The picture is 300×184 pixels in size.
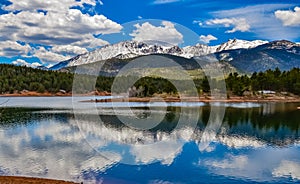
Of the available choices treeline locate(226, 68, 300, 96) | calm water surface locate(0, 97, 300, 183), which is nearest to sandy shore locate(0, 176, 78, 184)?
calm water surface locate(0, 97, 300, 183)

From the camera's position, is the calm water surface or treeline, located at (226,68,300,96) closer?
the calm water surface

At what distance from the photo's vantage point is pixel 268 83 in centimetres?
15762

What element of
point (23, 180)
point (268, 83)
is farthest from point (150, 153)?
point (268, 83)

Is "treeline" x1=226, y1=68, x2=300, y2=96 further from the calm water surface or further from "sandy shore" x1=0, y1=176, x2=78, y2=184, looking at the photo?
"sandy shore" x1=0, y1=176, x2=78, y2=184

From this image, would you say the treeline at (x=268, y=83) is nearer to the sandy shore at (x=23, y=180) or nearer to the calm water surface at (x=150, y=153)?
the calm water surface at (x=150, y=153)

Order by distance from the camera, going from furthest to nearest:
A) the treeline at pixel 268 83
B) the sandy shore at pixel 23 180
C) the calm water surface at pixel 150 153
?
the treeline at pixel 268 83 → the calm water surface at pixel 150 153 → the sandy shore at pixel 23 180

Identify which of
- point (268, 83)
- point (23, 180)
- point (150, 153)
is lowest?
point (150, 153)

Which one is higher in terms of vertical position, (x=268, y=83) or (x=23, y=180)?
(x=268, y=83)

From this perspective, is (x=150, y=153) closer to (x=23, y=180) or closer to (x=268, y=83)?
(x=23, y=180)

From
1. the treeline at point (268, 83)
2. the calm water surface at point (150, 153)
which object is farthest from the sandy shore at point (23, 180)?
the treeline at point (268, 83)

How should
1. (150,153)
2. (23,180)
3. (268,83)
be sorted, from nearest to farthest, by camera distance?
(23,180) → (150,153) → (268,83)

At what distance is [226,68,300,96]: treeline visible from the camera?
152 metres

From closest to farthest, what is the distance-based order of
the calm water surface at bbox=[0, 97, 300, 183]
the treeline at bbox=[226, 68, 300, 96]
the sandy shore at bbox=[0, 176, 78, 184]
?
1. the sandy shore at bbox=[0, 176, 78, 184]
2. the calm water surface at bbox=[0, 97, 300, 183]
3. the treeline at bbox=[226, 68, 300, 96]

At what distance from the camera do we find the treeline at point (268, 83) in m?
152
